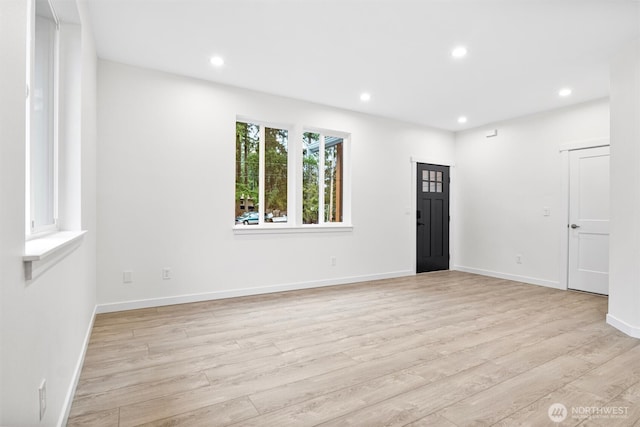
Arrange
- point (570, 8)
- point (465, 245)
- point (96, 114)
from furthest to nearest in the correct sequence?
point (465, 245) < point (96, 114) < point (570, 8)

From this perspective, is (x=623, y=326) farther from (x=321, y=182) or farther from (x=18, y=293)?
(x=18, y=293)

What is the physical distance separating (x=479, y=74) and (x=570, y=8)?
3.96ft

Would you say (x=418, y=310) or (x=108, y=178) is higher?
(x=108, y=178)

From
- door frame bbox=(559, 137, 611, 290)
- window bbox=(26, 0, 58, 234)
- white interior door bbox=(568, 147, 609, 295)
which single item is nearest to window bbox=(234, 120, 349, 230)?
window bbox=(26, 0, 58, 234)

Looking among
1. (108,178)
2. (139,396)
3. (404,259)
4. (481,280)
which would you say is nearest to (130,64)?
(108,178)

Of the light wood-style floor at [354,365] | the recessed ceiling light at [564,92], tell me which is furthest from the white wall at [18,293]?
the recessed ceiling light at [564,92]

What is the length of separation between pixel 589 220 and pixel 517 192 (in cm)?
105

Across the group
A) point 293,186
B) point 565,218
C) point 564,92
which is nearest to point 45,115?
point 293,186

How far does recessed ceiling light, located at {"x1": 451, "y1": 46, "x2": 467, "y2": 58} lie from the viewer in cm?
313

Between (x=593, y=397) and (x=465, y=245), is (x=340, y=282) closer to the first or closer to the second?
(x=465, y=245)

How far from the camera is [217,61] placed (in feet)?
11.3

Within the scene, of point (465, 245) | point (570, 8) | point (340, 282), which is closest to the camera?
point (570, 8)

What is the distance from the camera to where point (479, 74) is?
12.2ft

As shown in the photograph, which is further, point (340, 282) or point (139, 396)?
point (340, 282)
